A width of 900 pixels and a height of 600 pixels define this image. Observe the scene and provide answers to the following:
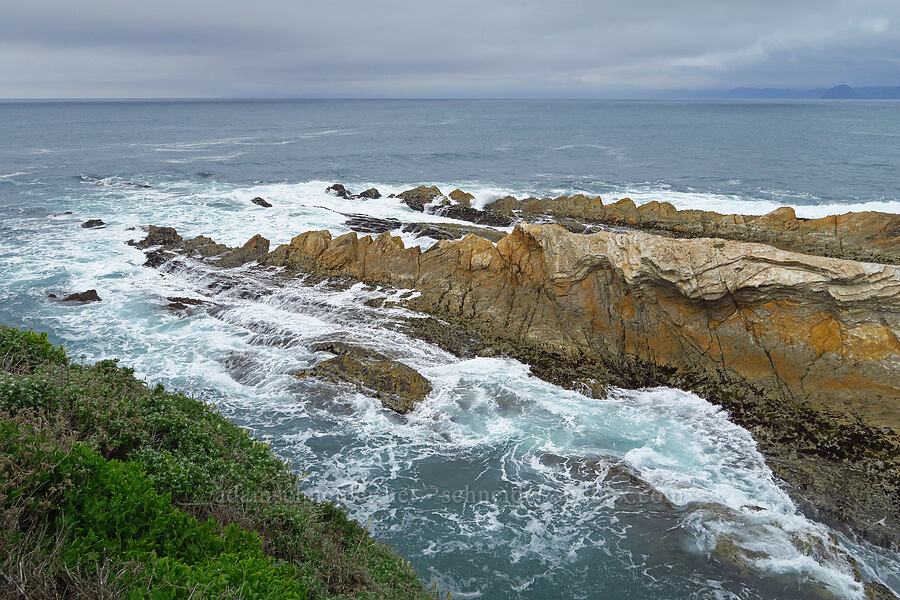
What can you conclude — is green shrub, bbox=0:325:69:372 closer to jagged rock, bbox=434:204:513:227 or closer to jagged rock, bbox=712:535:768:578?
jagged rock, bbox=712:535:768:578

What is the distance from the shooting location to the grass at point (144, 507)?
623 centimetres

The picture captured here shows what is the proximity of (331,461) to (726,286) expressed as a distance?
48.4 feet

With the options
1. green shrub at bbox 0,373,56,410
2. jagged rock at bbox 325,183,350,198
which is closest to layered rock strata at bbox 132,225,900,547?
green shrub at bbox 0,373,56,410

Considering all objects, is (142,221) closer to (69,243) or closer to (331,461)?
(69,243)

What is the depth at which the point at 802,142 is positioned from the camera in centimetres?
9638

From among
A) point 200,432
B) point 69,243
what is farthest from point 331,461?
point 69,243

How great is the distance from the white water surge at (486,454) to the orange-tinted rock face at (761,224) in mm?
18301

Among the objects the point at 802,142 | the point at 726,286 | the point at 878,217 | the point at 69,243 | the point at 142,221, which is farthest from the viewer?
the point at 802,142

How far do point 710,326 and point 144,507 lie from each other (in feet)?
61.3

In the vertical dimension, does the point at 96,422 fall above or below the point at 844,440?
above

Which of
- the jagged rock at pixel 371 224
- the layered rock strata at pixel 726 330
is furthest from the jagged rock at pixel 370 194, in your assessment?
the layered rock strata at pixel 726 330

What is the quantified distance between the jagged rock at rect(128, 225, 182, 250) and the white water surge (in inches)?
230

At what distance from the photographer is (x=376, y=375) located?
19250mm

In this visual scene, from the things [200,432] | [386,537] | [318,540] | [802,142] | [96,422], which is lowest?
[386,537]
